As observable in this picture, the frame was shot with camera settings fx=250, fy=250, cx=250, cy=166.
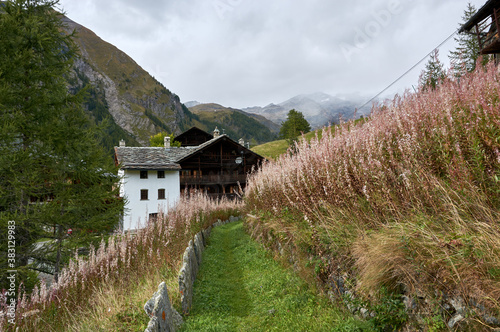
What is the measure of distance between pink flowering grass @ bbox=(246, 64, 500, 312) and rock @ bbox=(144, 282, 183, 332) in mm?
2554

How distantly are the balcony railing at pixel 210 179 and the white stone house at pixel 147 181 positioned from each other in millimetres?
1456

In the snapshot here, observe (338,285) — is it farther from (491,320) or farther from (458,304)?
(491,320)

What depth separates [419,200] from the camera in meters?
3.22

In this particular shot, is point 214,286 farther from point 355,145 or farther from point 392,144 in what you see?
point 392,144

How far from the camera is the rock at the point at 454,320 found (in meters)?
2.29

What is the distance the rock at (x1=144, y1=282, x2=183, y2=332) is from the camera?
3435mm

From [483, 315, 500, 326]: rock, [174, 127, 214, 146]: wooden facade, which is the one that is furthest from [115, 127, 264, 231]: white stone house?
[483, 315, 500, 326]: rock

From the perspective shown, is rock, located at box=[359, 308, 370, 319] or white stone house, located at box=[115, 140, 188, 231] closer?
rock, located at box=[359, 308, 370, 319]

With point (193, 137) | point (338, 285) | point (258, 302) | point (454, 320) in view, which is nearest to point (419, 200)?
point (454, 320)

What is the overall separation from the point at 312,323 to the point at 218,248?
6.90 m

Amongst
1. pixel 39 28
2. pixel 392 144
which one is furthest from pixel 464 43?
pixel 39 28

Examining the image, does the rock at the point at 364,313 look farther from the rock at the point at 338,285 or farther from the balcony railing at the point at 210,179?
the balcony railing at the point at 210,179

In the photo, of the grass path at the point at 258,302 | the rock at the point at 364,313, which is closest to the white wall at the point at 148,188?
the grass path at the point at 258,302

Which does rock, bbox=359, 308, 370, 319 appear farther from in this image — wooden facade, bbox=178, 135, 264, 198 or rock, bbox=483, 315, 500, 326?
wooden facade, bbox=178, 135, 264, 198
